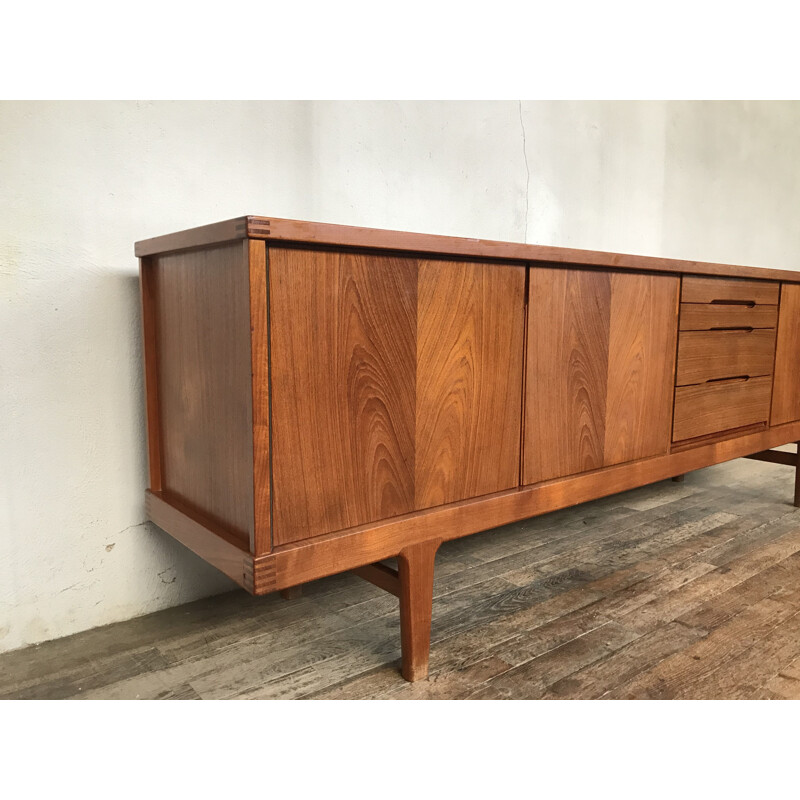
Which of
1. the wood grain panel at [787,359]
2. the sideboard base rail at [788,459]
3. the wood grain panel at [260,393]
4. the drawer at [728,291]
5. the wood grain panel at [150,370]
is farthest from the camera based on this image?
the sideboard base rail at [788,459]

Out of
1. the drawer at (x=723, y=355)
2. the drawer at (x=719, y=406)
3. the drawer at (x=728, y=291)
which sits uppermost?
the drawer at (x=728, y=291)

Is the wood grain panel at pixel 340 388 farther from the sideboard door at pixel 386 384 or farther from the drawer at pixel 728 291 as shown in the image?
the drawer at pixel 728 291

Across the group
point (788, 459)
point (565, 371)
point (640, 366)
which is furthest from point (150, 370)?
point (788, 459)

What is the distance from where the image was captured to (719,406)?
5.46ft

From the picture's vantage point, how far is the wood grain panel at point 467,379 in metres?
1.05

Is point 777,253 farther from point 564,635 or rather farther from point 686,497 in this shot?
point 564,635

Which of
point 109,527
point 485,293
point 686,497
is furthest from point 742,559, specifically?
point 109,527

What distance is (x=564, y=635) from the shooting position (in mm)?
1203

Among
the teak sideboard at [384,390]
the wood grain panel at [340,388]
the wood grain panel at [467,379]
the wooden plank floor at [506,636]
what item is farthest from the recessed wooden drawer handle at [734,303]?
the wood grain panel at [340,388]

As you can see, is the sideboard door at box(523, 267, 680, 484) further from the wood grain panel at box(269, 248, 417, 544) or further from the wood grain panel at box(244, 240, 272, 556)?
the wood grain panel at box(244, 240, 272, 556)

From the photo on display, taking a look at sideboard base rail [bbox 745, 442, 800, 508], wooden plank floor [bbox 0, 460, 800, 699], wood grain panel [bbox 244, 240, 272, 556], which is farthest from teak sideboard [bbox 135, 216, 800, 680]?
sideboard base rail [bbox 745, 442, 800, 508]

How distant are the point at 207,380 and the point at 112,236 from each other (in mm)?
392
